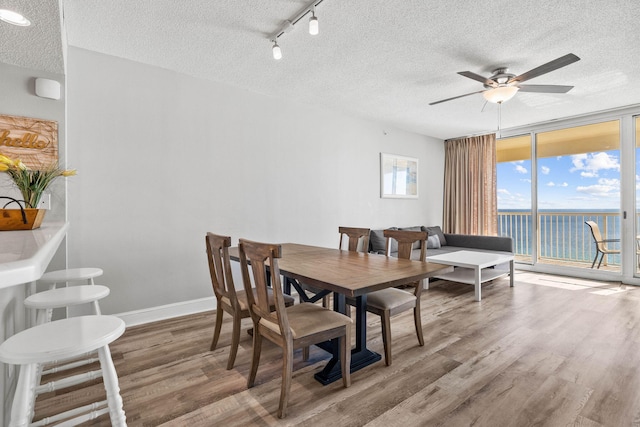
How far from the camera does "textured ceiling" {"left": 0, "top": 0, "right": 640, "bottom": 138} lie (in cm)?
212

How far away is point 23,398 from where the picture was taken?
1037 millimetres

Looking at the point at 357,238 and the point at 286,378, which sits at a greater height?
the point at 357,238

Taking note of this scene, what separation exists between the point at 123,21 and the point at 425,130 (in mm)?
4670

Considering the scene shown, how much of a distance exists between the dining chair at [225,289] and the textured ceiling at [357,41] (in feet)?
5.12

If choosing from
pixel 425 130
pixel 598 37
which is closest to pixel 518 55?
pixel 598 37

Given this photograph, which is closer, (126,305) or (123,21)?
(123,21)

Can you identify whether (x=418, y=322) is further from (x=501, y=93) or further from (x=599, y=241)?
(x=599, y=241)

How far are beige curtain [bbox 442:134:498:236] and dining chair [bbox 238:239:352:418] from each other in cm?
481

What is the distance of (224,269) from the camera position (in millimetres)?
2119

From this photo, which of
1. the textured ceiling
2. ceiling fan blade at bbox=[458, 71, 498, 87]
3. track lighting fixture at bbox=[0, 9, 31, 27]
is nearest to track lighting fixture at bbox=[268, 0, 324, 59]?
the textured ceiling

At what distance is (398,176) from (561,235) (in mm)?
3135

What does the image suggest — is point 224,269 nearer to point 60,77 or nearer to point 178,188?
point 178,188

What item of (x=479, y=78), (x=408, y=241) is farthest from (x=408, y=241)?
(x=479, y=78)

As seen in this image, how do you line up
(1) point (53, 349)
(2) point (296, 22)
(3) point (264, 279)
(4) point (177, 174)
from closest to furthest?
(1) point (53, 349) → (3) point (264, 279) → (2) point (296, 22) → (4) point (177, 174)
